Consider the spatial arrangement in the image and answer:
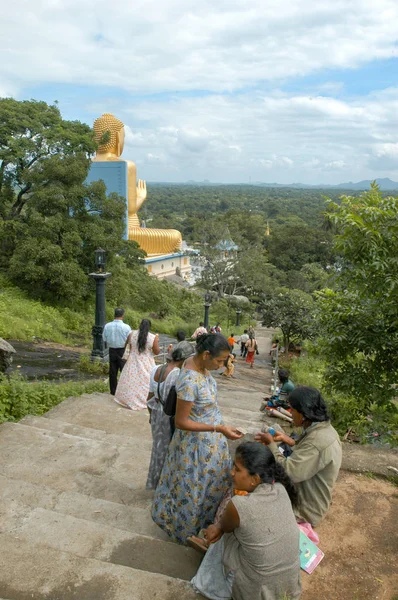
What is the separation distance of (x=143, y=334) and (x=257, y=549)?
325 centimetres

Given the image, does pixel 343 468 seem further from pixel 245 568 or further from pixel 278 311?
pixel 278 311

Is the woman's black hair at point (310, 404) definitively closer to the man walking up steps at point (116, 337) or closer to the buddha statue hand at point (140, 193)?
the man walking up steps at point (116, 337)

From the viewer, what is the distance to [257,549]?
7.18 feet

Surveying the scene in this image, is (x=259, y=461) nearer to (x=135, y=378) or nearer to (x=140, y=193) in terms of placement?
(x=135, y=378)

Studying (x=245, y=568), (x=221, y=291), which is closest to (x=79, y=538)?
(x=245, y=568)

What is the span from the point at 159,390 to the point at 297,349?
576 inches

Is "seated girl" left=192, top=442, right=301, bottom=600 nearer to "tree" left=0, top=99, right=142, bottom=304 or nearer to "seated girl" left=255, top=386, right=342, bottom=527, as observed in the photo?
"seated girl" left=255, top=386, right=342, bottom=527

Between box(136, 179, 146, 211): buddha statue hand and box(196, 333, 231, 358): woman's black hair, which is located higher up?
box(136, 179, 146, 211): buddha statue hand

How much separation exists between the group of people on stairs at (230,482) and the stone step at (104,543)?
15 cm

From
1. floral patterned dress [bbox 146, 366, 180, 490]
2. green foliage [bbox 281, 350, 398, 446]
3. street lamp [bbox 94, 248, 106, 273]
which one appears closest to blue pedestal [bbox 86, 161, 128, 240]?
street lamp [bbox 94, 248, 106, 273]

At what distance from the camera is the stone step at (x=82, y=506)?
9.56ft

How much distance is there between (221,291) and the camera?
2516 cm

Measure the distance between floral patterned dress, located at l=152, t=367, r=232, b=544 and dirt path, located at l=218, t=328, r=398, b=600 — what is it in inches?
26.0

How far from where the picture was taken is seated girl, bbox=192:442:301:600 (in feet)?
7.21
